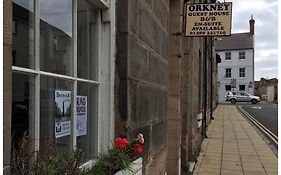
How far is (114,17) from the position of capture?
3074 mm

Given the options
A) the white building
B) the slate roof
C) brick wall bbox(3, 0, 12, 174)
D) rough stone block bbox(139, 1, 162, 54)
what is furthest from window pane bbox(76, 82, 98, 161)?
the slate roof

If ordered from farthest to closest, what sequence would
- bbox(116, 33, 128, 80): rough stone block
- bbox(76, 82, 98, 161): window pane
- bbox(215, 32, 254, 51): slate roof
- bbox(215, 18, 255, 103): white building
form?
bbox(215, 32, 254, 51): slate roof, bbox(215, 18, 255, 103): white building, bbox(116, 33, 128, 80): rough stone block, bbox(76, 82, 98, 161): window pane

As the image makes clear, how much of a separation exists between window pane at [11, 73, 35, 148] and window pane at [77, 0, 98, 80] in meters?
0.66

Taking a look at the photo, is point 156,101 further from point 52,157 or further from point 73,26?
point 52,157

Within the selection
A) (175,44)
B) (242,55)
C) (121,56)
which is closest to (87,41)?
(121,56)

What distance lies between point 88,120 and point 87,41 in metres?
0.58

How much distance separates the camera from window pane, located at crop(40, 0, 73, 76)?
88.0 inches

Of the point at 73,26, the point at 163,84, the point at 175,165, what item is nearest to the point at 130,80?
the point at 73,26

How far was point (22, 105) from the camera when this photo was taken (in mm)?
2012

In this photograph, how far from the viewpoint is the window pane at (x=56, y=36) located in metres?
2.23

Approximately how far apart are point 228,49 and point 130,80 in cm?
6035

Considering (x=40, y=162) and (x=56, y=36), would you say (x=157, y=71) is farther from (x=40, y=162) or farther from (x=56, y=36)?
(x=40, y=162)

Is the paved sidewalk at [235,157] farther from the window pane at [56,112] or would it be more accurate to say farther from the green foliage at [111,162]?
the window pane at [56,112]

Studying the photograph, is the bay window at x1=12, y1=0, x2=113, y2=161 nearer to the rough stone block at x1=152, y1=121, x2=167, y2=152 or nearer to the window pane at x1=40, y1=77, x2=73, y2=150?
the window pane at x1=40, y1=77, x2=73, y2=150
